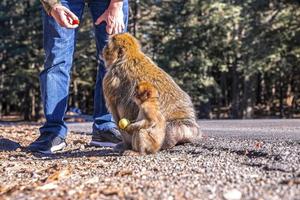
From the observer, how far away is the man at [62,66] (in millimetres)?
5535

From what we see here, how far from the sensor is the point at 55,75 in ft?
18.8

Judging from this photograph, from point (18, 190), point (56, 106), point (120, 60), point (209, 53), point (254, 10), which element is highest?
point (254, 10)

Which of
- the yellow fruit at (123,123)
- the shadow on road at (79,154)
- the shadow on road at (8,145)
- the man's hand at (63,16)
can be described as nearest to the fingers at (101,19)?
the man's hand at (63,16)

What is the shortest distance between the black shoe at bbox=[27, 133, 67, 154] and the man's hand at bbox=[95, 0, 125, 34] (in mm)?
1326

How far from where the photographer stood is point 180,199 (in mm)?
2750

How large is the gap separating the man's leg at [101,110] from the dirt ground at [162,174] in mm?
665

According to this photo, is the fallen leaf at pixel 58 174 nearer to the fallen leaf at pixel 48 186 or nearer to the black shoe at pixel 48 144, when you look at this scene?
the fallen leaf at pixel 48 186

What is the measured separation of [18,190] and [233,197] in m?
1.37

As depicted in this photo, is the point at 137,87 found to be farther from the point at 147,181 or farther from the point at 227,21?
the point at 227,21

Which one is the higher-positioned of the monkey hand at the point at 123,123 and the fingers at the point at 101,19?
the fingers at the point at 101,19

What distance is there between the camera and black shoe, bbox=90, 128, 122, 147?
5738 millimetres

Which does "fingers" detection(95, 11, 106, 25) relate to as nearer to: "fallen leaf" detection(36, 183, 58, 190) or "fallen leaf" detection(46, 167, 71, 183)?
"fallen leaf" detection(46, 167, 71, 183)

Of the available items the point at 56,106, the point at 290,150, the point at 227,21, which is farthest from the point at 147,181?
the point at 227,21

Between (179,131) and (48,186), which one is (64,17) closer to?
(179,131)
